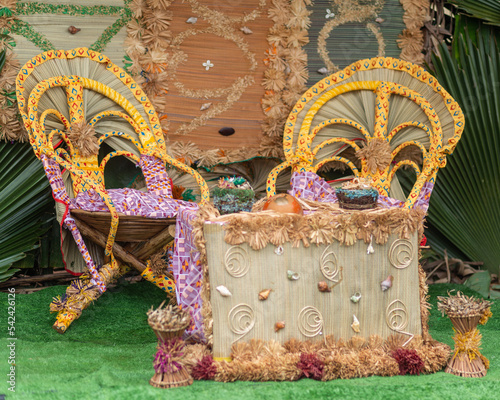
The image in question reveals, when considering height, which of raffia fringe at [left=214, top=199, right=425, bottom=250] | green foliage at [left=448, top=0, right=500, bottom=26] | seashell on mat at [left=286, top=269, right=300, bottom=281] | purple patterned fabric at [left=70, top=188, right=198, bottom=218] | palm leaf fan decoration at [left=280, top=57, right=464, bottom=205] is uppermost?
green foliage at [left=448, top=0, right=500, bottom=26]

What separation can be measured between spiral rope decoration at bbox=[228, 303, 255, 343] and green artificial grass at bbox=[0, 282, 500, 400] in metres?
0.21

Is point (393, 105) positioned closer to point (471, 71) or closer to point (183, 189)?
point (471, 71)

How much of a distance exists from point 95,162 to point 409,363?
227 cm

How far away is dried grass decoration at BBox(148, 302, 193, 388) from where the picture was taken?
83.7 inches

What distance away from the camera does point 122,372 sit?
7.59 feet

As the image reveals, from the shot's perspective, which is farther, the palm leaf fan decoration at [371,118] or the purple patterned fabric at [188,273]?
the palm leaf fan decoration at [371,118]

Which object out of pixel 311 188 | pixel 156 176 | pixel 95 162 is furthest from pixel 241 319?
pixel 95 162

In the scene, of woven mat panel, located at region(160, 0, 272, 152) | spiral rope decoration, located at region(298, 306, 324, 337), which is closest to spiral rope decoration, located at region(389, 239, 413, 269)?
spiral rope decoration, located at region(298, 306, 324, 337)

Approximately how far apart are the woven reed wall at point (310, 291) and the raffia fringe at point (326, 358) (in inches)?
1.4

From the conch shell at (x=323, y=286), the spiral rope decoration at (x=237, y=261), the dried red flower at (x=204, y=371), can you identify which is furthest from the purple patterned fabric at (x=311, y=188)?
the dried red flower at (x=204, y=371)

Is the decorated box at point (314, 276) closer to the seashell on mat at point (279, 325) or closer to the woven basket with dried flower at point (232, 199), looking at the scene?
the seashell on mat at point (279, 325)

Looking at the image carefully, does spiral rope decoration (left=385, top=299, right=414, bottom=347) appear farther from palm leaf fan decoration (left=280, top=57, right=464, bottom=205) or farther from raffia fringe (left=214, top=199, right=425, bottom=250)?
palm leaf fan decoration (left=280, top=57, right=464, bottom=205)

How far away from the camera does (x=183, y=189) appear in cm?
408

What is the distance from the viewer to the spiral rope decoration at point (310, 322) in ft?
7.81
